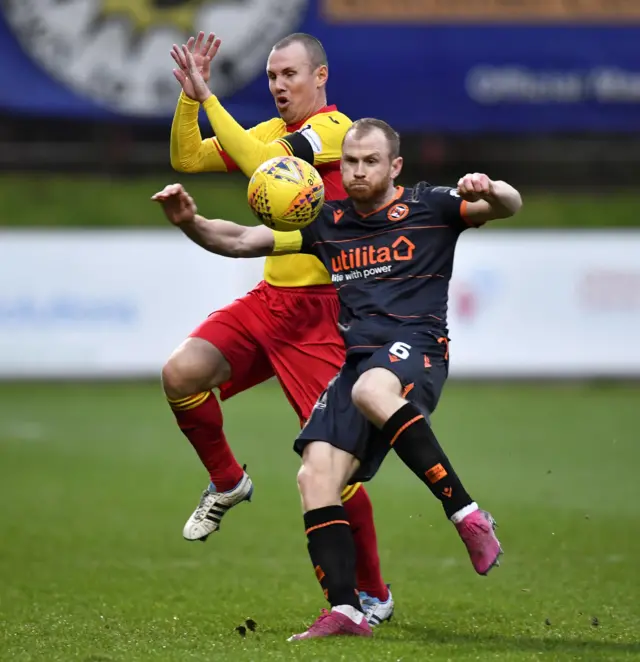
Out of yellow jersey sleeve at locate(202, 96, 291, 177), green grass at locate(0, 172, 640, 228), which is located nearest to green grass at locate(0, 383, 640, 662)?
yellow jersey sleeve at locate(202, 96, 291, 177)

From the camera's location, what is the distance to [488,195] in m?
5.27

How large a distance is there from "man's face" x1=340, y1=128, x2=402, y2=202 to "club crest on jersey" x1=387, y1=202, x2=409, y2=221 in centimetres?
14

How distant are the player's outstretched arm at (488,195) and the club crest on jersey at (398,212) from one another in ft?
1.04

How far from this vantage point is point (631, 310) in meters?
16.9

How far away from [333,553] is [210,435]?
1.31m

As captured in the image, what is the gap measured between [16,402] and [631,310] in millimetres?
7846

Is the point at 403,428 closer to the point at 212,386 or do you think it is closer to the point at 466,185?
the point at 466,185

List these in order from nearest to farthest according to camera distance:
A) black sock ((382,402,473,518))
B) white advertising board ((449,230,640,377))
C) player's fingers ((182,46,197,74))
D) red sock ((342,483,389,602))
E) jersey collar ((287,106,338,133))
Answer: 1. black sock ((382,402,473,518))
2. player's fingers ((182,46,197,74))
3. red sock ((342,483,389,602))
4. jersey collar ((287,106,338,133))
5. white advertising board ((449,230,640,377))

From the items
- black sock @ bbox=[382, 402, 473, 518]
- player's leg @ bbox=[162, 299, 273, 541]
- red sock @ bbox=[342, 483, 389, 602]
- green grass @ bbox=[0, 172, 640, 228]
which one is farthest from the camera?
green grass @ bbox=[0, 172, 640, 228]

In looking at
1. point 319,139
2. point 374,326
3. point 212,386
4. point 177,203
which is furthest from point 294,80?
point 212,386

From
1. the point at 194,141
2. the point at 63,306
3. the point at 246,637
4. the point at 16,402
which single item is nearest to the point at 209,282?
the point at 63,306

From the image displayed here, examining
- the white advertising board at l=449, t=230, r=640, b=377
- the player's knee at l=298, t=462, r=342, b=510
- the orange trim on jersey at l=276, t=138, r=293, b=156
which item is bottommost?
the white advertising board at l=449, t=230, r=640, b=377

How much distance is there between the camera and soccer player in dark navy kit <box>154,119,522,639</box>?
532cm

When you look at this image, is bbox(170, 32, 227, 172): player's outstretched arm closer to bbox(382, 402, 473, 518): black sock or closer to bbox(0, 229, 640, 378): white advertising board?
bbox(382, 402, 473, 518): black sock
